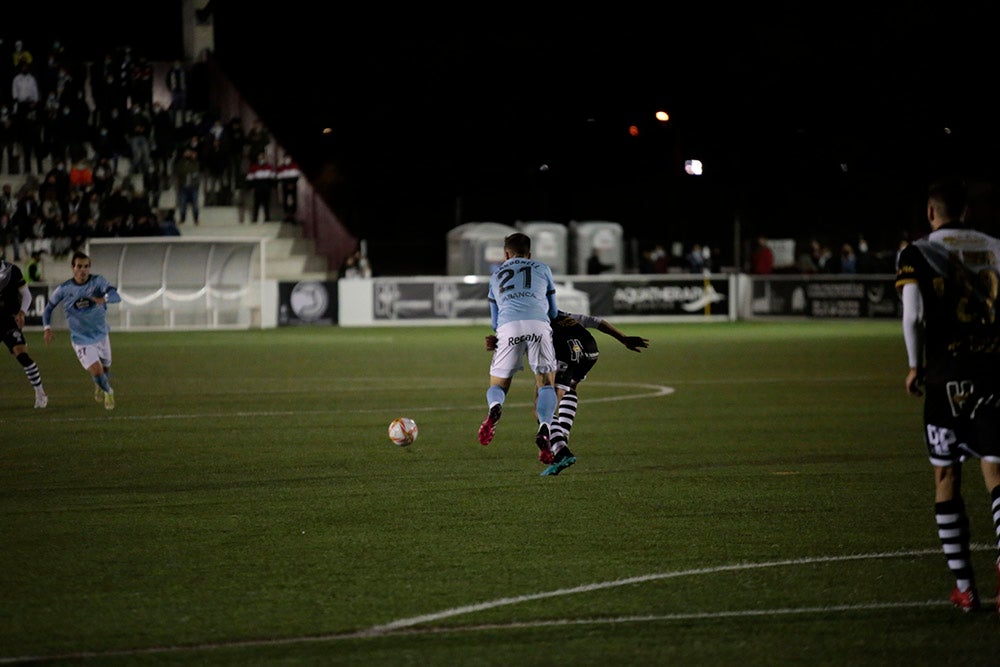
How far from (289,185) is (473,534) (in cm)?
3470

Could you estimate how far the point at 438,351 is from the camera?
1080 inches

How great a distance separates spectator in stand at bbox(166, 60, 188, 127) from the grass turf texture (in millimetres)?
26052

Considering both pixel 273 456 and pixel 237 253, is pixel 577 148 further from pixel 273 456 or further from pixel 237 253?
pixel 273 456

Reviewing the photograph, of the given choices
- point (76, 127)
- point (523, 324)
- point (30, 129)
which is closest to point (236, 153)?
point (76, 127)

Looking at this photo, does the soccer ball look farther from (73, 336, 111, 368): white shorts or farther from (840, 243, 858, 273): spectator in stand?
(840, 243, 858, 273): spectator in stand

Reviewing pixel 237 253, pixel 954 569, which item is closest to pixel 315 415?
pixel 954 569

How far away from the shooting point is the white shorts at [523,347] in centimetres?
1169

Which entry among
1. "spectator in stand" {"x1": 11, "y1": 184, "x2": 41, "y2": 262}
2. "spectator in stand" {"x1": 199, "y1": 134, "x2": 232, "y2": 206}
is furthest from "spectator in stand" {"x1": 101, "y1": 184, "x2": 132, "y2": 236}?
"spectator in stand" {"x1": 199, "y1": 134, "x2": 232, "y2": 206}

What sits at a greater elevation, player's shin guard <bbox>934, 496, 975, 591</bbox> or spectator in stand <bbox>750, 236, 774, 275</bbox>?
spectator in stand <bbox>750, 236, 774, 275</bbox>

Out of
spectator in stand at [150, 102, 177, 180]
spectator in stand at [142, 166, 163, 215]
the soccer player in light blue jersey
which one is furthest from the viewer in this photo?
spectator in stand at [150, 102, 177, 180]

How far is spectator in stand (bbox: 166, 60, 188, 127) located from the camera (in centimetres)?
4278

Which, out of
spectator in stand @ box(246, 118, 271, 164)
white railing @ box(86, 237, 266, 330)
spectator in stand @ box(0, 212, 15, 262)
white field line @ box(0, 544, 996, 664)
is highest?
spectator in stand @ box(246, 118, 271, 164)

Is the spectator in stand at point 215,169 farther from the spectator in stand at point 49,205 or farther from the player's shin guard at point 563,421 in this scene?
the player's shin guard at point 563,421

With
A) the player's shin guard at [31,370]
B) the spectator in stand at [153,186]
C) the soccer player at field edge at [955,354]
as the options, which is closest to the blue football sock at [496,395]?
the soccer player at field edge at [955,354]
